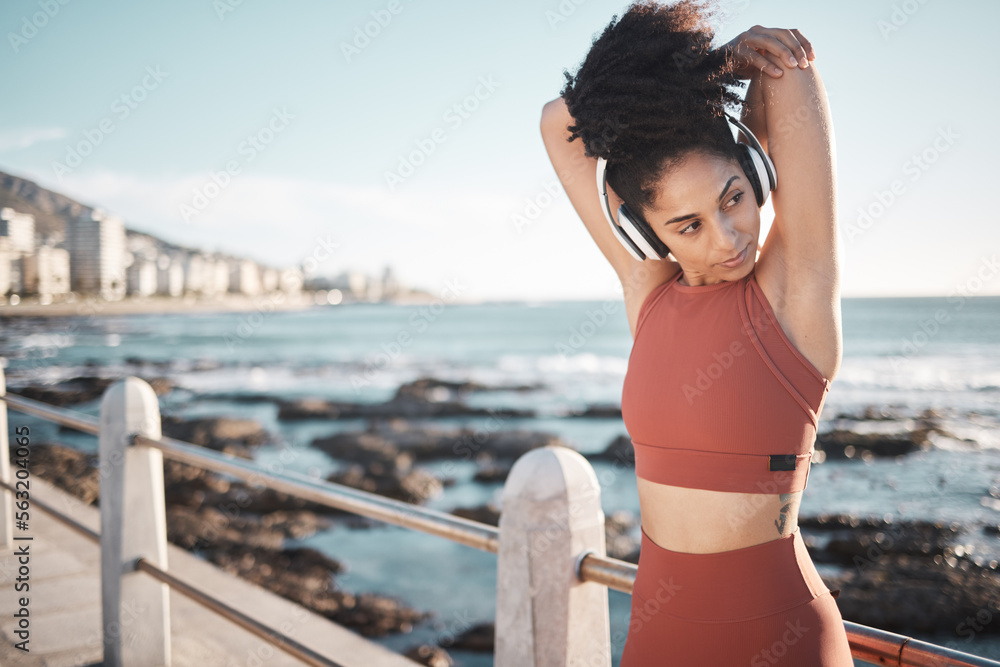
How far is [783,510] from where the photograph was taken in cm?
96

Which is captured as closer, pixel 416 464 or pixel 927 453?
pixel 416 464

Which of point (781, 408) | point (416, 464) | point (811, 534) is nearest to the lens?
point (781, 408)

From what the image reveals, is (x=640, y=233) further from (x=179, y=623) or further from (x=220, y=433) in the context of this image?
(x=220, y=433)

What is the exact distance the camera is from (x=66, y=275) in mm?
75875

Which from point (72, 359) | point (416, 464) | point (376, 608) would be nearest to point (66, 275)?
point (72, 359)

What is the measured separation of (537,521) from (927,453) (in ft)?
53.4

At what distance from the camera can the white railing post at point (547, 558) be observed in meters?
1.46

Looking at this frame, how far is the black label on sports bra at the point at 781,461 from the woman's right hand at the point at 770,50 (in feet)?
1.92

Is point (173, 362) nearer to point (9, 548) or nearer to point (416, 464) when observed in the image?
point (416, 464)

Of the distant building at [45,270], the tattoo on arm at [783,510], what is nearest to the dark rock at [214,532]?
the tattoo on arm at [783,510]

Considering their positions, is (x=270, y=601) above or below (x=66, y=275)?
below

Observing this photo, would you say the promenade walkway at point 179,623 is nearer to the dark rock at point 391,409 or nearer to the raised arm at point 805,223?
the raised arm at point 805,223

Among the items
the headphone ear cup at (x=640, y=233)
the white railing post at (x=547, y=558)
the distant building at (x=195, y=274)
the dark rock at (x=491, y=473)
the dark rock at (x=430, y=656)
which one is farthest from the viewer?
the distant building at (x=195, y=274)

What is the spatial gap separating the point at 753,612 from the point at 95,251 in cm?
8612
